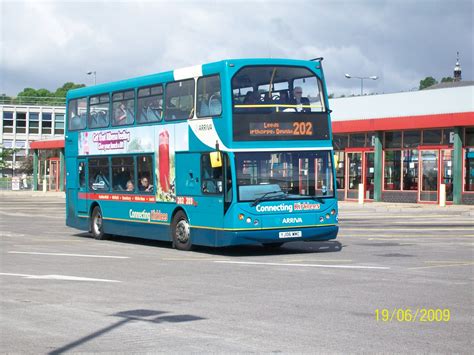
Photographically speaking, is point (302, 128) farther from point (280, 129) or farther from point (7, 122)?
point (7, 122)

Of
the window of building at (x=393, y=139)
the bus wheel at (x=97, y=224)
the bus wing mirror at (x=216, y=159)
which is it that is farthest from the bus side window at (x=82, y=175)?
the window of building at (x=393, y=139)

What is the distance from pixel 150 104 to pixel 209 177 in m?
3.55

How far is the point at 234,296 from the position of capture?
1246cm

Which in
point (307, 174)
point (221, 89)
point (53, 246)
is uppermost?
point (221, 89)

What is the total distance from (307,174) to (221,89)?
2566 millimetres

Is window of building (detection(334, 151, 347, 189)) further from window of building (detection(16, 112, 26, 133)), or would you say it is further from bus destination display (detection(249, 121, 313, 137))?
window of building (detection(16, 112, 26, 133))

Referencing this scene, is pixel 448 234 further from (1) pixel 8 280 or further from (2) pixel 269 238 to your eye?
(1) pixel 8 280

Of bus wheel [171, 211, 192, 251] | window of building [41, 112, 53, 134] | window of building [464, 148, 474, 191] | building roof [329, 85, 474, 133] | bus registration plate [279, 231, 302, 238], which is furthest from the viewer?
window of building [41, 112, 53, 134]

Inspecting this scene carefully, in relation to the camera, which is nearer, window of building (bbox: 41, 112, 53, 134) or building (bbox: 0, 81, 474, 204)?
building (bbox: 0, 81, 474, 204)

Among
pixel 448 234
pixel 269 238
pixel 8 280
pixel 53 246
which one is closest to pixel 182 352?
pixel 8 280

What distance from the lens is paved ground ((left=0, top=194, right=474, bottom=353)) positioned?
9000 mm

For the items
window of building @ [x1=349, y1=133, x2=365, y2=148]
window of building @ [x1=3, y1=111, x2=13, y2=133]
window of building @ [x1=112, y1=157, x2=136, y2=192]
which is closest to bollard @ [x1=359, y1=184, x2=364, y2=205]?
window of building @ [x1=349, y1=133, x2=365, y2=148]

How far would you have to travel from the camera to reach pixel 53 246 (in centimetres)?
2211

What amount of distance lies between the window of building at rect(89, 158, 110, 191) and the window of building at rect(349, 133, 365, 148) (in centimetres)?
2688
